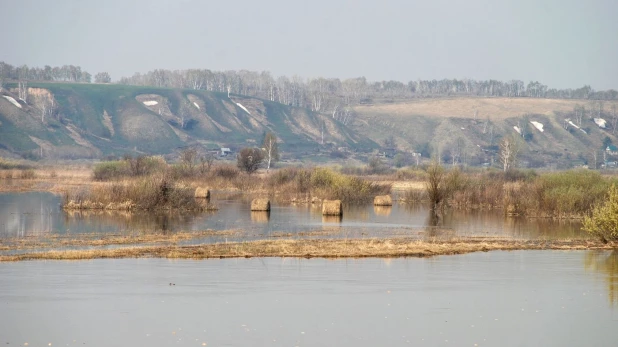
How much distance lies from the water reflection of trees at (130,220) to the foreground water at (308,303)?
1082 centimetres

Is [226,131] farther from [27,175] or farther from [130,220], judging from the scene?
[130,220]

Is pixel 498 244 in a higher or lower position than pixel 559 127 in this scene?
lower

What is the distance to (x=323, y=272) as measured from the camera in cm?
2655

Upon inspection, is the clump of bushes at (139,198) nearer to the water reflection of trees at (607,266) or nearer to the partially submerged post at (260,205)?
the partially submerged post at (260,205)

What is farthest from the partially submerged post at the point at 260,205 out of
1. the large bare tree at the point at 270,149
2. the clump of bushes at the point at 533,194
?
the large bare tree at the point at 270,149

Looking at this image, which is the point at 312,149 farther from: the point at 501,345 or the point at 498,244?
the point at 501,345

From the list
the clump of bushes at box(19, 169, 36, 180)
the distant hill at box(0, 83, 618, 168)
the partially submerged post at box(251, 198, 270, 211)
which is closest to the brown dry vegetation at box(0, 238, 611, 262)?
the partially submerged post at box(251, 198, 270, 211)

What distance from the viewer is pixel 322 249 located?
31266mm

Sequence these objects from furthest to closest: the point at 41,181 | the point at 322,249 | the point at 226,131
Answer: the point at 226,131, the point at 41,181, the point at 322,249

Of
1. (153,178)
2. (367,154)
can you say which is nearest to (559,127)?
(367,154)

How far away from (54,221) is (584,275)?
77.4 ft

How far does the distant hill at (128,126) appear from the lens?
154 metres

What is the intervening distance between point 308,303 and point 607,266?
37.5ft

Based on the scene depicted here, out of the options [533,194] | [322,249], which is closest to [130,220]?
[322,249]
